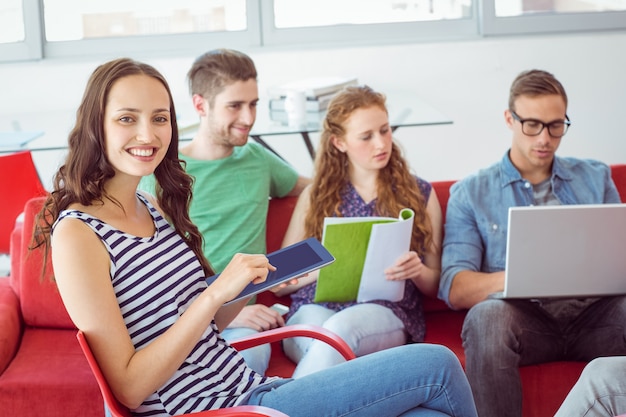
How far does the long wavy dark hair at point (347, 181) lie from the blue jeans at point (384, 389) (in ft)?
3.08

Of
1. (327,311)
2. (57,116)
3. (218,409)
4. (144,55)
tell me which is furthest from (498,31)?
(218,409)

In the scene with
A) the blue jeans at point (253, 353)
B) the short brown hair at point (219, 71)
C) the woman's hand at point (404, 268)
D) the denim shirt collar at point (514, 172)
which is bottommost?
the blue jeans at point (253, 353)

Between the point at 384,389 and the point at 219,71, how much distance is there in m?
1.45

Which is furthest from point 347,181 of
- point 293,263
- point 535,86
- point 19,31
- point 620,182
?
point 19,31

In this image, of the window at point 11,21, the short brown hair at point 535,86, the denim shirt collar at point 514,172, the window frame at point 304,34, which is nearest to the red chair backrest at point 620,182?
the denim shirt collar at point 514,172

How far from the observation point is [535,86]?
2.91 metres

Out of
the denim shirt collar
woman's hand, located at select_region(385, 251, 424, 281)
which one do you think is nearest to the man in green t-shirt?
woman's hand, located at select_region(385, 251, 424, 281)

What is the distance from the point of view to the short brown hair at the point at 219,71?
3018 millimetres

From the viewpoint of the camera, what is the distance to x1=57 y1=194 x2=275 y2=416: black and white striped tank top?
6.16ft

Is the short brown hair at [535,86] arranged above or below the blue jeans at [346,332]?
above

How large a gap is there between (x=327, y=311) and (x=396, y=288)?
218mm

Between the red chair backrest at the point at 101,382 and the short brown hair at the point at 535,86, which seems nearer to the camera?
the red chair backrest at the point at 101,382

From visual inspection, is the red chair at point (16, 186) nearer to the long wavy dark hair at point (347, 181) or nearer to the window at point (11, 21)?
the long wavy dark hair at point (347, 181)

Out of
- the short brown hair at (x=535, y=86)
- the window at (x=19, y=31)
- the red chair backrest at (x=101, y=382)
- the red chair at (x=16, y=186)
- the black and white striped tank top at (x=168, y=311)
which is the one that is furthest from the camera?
the window at (x=19, y=31)
